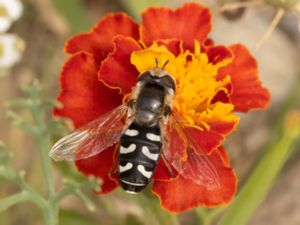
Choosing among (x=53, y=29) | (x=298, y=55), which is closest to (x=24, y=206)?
(x=53, y=29)

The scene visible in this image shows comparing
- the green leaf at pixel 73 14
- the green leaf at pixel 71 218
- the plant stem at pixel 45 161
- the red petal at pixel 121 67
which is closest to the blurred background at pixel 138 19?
the green leaf at pixel 73 14

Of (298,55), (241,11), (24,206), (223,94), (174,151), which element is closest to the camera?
(174,151)

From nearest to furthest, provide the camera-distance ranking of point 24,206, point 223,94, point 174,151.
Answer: point 174,151 → point 223,94 → point 24,206

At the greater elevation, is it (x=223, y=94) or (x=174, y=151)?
(x=223, y=94)

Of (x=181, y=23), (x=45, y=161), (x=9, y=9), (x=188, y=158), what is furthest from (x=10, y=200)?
(x=9, y=9)

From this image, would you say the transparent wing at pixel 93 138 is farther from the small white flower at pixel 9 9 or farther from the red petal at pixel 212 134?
the small white flower at pixel 9 9

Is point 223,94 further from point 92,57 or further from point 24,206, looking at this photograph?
point 24,206
